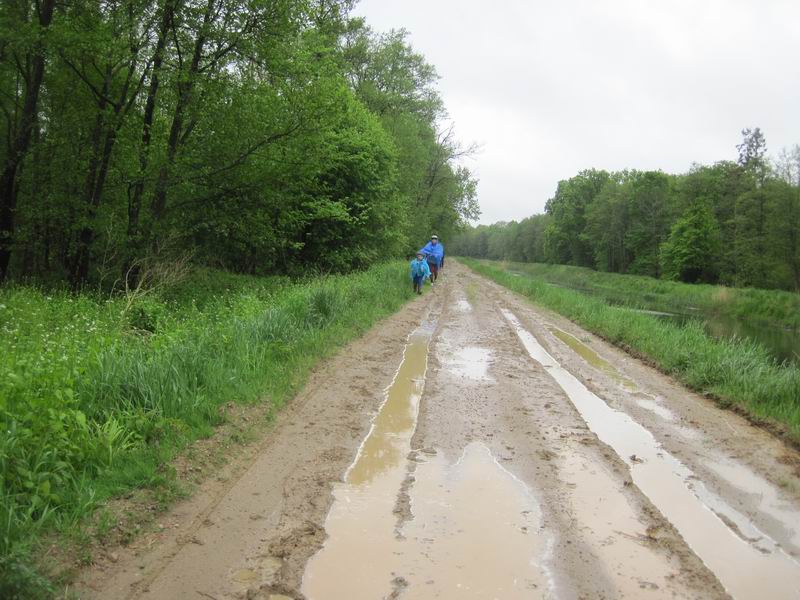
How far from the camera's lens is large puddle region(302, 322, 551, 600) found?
329 cm

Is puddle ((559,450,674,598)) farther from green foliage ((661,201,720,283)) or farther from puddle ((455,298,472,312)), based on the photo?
green foliage ((661,201,720,283))

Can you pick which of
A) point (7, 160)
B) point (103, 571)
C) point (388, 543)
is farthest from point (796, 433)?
point (7, 160)

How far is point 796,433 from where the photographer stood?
6.23 meters

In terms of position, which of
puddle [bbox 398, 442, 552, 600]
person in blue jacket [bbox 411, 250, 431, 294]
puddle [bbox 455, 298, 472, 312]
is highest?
person in blue jacket [bbox 411, 250, 431, 294]

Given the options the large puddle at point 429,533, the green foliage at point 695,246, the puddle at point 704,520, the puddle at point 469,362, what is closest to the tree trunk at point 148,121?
the puddle at point 469,362

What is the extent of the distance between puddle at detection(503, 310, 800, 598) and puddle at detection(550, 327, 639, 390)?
7.22ft

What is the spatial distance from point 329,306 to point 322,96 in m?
7.18

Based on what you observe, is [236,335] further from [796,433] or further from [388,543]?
[796,433]

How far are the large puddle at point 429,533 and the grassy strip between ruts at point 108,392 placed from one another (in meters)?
1.52

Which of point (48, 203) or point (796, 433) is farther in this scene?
point (48, 203)

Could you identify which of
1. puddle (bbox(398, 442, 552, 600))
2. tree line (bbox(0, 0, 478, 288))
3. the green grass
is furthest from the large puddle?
the green grass

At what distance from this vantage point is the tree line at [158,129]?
14.1 m

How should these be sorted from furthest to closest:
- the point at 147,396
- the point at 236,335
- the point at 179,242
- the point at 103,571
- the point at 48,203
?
1. the point at 179,242
2. the point at 48,203
3. the point at 236,335
4. the point at 147,396
5. the point at 103,571

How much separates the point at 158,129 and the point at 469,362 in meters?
12.1
